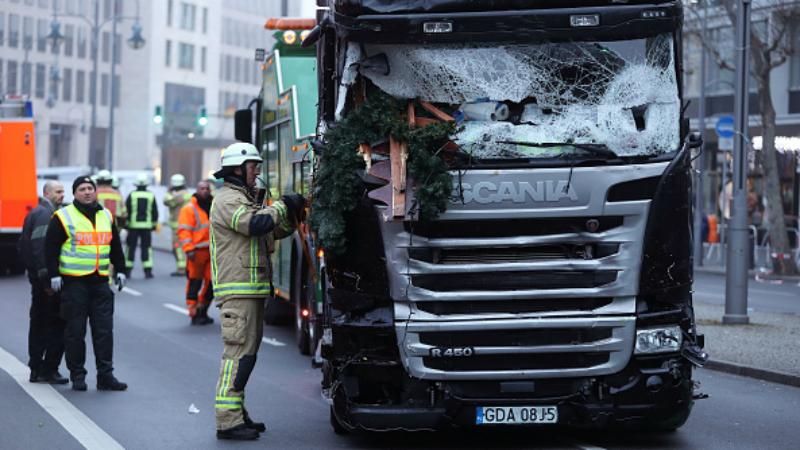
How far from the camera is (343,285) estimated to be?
30.6ft

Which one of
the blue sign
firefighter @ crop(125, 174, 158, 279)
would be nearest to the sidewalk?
the blue sign

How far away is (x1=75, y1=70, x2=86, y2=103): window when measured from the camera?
94.9m

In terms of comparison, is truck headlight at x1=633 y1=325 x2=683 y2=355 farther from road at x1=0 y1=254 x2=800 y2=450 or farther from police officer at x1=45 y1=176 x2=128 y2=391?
police officer at x1=45 y1=176 x2=128 y2=391

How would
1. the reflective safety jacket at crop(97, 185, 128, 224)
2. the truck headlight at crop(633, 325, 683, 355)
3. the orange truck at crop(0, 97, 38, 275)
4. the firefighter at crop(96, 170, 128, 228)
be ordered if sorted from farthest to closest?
the orange truck at crop(0, 97, 38, 275)
the reflective safety jacket at crop(97, 185, 128, 224)
the firefighter at crop(96, 170, 128, 228)
the truck headlight at crop(633, 325, 683, 355)

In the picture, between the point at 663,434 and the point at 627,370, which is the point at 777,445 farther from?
the point at 627,370

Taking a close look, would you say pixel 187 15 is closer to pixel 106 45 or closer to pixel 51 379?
pixel 106 45

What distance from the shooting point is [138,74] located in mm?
97125

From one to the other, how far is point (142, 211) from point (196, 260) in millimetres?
9710

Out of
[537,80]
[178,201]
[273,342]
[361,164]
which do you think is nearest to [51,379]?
[273,342]

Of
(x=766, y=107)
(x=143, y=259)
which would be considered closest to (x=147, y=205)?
(x=143, y=259)

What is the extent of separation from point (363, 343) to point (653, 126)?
2.18 meters

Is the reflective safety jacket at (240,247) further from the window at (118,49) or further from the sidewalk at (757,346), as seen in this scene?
the window at (118,49)

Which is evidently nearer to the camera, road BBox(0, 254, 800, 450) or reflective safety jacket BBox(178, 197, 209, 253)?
road BBox(0, 254, 800, 450)

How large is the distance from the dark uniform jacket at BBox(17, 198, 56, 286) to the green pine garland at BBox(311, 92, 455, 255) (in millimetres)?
4358
